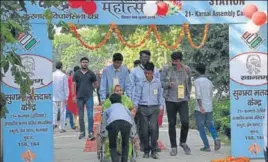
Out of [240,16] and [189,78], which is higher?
[240,16]

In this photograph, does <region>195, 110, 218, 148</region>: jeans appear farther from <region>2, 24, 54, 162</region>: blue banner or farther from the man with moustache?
<region>2, 24, 54, 162</region>: blue banner

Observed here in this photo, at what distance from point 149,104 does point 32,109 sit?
2065mm

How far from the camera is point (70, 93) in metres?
15.7

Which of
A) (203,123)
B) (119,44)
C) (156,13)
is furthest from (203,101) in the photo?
(119,44)

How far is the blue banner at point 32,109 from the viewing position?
29.8 ft

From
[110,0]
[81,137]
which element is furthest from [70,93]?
[110,0]

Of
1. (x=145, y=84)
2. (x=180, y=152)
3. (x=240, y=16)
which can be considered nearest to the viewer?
(x=240, y=16)

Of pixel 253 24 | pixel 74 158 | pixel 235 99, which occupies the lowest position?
pixel 74 158

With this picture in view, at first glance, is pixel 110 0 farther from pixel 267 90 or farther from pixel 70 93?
pixel 70 93

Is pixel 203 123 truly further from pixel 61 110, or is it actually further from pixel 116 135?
pixel 61 110

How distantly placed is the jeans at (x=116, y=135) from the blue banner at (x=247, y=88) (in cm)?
201

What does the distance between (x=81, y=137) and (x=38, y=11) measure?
16.0 feet

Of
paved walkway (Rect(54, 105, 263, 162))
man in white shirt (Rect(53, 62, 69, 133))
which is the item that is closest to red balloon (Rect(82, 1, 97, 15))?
paved walkway (Rect(54, 105, 263, 162))

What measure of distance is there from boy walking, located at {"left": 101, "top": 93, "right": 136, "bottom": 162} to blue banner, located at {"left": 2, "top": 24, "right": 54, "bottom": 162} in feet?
3.33
